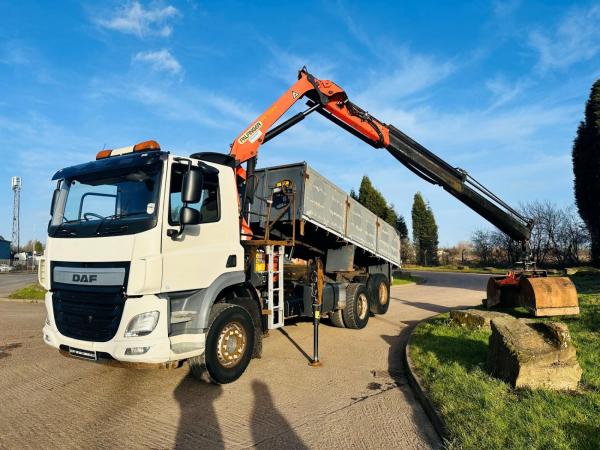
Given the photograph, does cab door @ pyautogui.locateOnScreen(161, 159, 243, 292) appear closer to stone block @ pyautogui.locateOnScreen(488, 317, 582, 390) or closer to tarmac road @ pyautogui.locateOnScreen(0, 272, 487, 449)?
tarmac road @ pyautogui.locateOnScreen(0, 272, 487, 449)

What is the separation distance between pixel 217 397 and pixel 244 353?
2.59 ft

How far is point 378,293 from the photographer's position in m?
11.4

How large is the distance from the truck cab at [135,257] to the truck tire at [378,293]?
6.05 meters

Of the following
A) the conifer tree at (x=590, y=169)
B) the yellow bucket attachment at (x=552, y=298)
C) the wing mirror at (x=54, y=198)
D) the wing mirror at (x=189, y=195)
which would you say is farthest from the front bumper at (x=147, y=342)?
the conifer tree at (x=590, y=169)

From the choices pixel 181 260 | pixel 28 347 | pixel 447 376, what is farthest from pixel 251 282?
pixel 28 347

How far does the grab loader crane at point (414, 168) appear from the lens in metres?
7.74

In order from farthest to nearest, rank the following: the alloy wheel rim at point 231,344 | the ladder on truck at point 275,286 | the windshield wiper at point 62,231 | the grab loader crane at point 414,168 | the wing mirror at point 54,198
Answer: the grab loader crane at point 414,168, the ladder on truck at point 275,286, the wing mirror at point 54,198, the alloy wheel rim at point 231,344, the windshield wiper at point 62,231

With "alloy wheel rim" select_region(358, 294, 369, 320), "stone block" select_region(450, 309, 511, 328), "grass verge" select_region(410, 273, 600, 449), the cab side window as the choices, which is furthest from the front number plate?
"stone block" select_region(450, 309, 511, 328)

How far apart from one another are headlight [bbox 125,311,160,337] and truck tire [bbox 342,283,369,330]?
5.53 m

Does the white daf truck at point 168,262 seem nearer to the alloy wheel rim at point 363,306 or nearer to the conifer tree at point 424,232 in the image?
the alloy wheel rim at point 363,306

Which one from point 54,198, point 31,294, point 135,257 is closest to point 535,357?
point 135,257

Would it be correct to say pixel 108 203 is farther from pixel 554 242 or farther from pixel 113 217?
pixel 554 242

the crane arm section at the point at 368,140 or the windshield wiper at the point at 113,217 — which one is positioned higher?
the crane arm section at the point at 368,140

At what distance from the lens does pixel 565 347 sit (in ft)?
16.1
